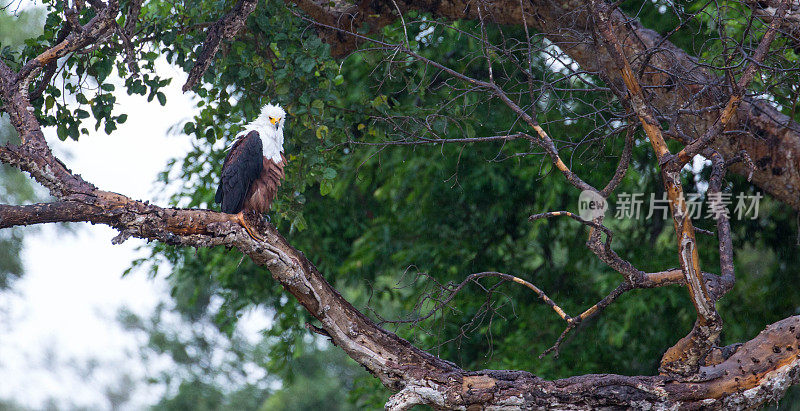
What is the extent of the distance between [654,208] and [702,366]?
2.64 m

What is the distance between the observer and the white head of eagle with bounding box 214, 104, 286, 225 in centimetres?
392

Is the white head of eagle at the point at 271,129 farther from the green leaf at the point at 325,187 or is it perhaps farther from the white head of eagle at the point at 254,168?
the green leaf at the point at 325,187

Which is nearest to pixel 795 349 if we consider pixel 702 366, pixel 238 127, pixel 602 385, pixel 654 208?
pixel 702 366

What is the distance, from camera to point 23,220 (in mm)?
2828

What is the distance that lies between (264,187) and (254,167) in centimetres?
12

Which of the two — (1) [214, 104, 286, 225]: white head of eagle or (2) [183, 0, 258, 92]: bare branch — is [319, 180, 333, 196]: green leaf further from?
(2) [183, 0, 258, 92]: bare branch

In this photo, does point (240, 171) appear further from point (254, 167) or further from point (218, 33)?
point (218, 33)

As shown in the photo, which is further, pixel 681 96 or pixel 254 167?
pixel 681 96

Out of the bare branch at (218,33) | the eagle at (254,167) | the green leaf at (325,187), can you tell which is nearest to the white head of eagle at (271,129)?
the eagle at (254,167)

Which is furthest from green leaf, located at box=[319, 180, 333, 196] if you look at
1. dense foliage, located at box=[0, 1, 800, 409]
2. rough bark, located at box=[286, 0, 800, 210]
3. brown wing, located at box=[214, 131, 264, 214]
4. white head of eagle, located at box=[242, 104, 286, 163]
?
rough bark, located at box=[286, 0, 800, 210]

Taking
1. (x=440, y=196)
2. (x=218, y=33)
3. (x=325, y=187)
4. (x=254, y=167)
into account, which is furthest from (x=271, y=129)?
(x=440, y=196)

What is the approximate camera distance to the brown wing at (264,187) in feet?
13.1

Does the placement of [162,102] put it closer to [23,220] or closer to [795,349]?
[23,220]

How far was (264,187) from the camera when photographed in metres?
4.06
